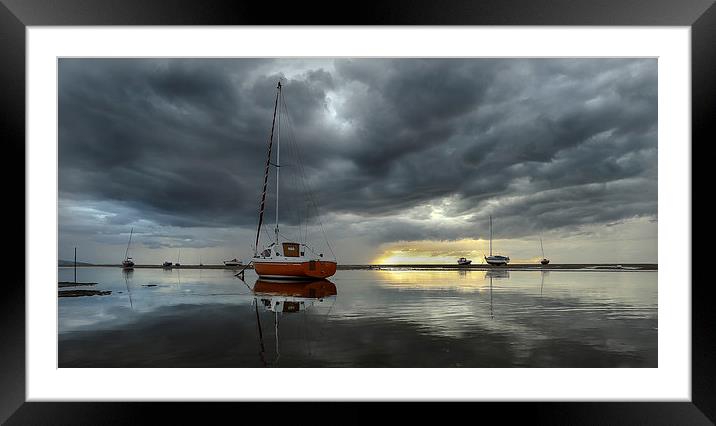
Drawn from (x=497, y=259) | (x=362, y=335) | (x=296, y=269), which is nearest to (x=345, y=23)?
(x=362, y=335)

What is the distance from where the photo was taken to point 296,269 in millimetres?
15023

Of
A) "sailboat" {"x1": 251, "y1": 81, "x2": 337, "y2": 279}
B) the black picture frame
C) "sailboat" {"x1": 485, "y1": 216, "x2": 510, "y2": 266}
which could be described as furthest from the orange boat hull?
"sailboat" {"x1": 485, "y1": 216, "x2": 510, "y2": 266}

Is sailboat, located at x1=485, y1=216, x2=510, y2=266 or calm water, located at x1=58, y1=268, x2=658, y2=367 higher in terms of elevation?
calm water, located at x1=58, y1=268, x2=658, y2=367

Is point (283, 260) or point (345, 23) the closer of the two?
point (345, 23)

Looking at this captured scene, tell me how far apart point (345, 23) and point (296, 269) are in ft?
43.0

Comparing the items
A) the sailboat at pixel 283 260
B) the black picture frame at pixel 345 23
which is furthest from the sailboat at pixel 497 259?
the black picture frame at pixel 345 23

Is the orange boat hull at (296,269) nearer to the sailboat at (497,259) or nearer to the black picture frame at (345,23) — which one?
the black picture frame at (345,23)

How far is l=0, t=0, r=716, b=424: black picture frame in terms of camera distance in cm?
243

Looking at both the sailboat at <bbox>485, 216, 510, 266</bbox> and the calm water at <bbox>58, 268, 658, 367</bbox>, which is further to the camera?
the sailboat at <bbox>485, 216, 510, 266</bbox>

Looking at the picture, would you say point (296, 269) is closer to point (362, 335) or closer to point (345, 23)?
point (362, 335)

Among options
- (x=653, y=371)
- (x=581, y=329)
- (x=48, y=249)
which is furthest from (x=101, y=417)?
(x=581, y=329)

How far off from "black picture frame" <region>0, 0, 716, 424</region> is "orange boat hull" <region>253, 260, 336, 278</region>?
12.5 m

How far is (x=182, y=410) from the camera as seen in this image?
2488 millimetres

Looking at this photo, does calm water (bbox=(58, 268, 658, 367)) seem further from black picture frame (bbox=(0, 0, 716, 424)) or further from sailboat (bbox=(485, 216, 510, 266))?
sailboat (bbox=(485, 216, 510, 266))
